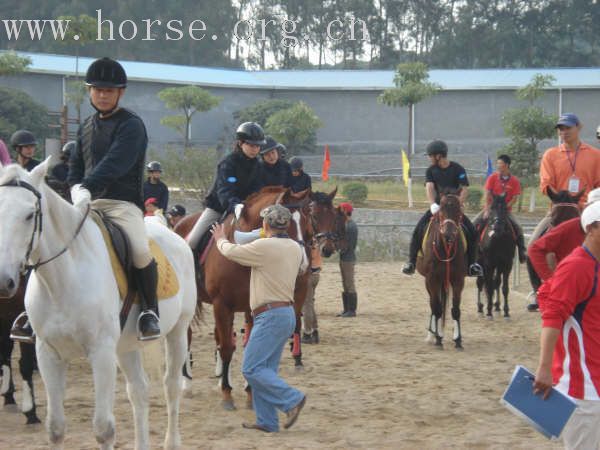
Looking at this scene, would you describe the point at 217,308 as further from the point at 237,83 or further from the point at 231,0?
the point at 231,0

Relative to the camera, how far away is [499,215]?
1547 cm

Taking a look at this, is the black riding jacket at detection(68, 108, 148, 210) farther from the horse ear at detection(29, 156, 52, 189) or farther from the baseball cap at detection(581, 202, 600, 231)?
the baseball cap at detection(581, 202, 600, 231)

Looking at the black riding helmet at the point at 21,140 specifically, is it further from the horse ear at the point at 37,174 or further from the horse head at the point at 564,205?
the horse head at the point at 564,205

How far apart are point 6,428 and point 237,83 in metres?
57.4

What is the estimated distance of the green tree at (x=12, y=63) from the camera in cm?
4934

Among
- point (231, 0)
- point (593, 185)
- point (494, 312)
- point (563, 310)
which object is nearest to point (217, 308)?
point (593, 185)

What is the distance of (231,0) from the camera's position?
294 feet

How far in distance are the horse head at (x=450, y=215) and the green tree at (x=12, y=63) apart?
41491 mm

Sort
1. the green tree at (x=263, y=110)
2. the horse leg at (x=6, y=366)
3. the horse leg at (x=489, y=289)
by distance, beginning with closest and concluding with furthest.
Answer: the horse leg at (x=6, y=366) → the horse leg at (x=489, y=289) → the green tree at (x=263, y=110)

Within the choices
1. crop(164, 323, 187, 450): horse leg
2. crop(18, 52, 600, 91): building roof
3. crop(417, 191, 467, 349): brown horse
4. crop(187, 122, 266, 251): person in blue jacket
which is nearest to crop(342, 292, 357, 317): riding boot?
crop(417, 191, 467, 349): brown horse

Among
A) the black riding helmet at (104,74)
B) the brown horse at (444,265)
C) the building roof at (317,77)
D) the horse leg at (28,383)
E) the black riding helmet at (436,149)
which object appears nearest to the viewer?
the black riding helmet at (104,74)

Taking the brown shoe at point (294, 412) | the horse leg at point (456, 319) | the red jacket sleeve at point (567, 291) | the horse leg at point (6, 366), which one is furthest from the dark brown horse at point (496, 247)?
the red jacket sleeve at point (567, 291)

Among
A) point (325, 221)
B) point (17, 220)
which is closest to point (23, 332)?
point (17, 220)

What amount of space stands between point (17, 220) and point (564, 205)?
5.83 metres
